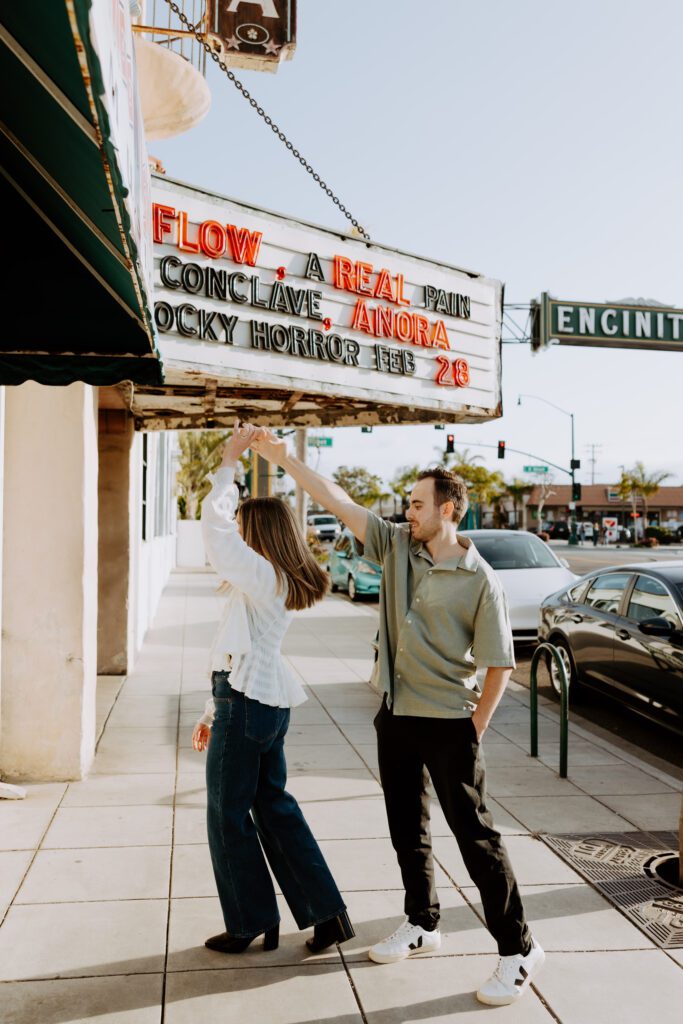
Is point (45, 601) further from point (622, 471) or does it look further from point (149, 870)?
point (622, 471)

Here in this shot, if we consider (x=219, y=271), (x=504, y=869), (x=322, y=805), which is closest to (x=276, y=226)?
(x=219, y=271)

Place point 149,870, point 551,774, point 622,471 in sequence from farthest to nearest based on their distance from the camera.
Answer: point 622,471
point 551,774
point 149,870

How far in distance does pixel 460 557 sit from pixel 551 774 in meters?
3.78

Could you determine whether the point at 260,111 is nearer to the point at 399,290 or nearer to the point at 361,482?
the point at 399,290

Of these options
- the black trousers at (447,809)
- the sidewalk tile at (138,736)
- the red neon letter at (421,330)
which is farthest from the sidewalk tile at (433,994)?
the red neon letter at (421,330)

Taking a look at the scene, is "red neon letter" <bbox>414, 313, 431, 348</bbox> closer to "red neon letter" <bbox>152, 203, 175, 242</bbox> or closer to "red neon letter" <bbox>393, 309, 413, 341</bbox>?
"red neon letter" <bbox>393, 309, 413, 341</bbox>

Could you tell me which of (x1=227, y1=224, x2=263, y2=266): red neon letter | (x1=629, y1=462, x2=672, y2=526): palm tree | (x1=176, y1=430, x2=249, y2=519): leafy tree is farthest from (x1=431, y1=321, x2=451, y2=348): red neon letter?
(x1=629, y1=462, x2=672, y2=526): palm tree

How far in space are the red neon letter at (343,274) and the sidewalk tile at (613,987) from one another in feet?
19.1

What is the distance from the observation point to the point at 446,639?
3.51 meters

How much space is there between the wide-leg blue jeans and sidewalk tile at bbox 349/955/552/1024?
0.32 m

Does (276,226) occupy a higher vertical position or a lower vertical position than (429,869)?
higher

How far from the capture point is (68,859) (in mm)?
4855

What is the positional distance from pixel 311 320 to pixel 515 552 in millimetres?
6600

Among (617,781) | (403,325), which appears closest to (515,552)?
(403,325)
